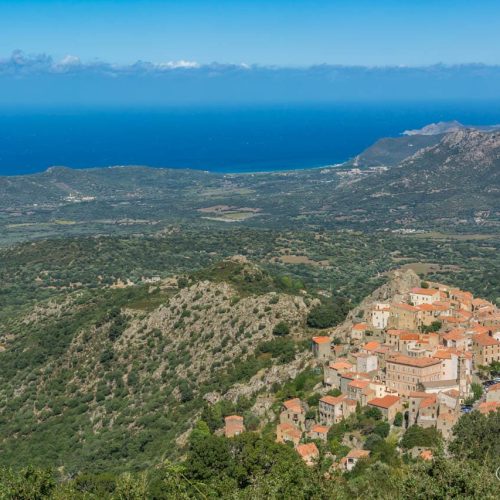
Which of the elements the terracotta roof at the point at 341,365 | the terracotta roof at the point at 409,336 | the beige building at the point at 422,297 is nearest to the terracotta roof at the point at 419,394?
the terracotta roof at the point at 341,365

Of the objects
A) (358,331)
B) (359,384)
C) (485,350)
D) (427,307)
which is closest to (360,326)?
(358,331)

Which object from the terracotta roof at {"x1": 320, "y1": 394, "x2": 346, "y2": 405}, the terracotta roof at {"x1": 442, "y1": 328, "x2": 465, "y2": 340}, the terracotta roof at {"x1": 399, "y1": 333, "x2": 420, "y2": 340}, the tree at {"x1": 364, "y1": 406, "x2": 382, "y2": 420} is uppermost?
Answer: the terracotta roof at {"x1": 399, "y1": 333, "x2": 420, "y2": 340}

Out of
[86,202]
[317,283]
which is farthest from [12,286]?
[86,202]

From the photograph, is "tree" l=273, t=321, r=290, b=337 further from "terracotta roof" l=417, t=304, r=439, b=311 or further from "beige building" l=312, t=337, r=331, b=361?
"terracotta roof" l=417, t=304, r=439, b=311

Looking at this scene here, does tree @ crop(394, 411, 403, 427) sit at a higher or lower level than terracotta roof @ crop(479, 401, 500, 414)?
lower

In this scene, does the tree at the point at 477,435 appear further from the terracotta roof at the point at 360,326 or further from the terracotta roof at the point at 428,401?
the terracotta roof at the point at 360,326

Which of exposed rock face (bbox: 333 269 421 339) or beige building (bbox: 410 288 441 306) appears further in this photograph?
beige building (bbox: 410 288 441 306)

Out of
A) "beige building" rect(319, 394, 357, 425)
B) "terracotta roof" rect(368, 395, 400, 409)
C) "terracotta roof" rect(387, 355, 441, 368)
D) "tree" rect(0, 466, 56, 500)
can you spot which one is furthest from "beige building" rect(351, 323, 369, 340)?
"tree" rect(0, 466, 56, 500)
